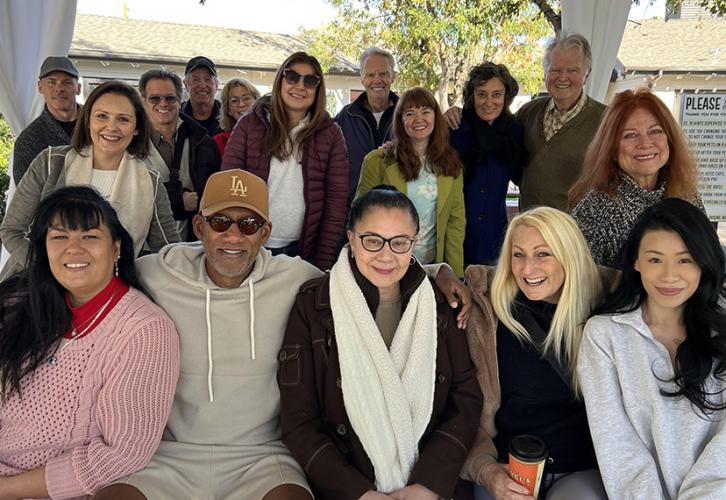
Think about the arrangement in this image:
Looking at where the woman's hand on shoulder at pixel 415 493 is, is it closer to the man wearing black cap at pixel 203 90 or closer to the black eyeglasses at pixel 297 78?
the black eyeglasses at pixel 297 78

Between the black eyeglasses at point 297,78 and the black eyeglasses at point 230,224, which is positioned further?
the black eyeglasses at point 297,78

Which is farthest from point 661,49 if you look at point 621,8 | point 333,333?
point 333,333

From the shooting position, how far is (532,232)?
8.05 ft

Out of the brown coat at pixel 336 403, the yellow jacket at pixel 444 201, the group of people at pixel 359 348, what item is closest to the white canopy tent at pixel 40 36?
the yellow jacket at pixel 444 201

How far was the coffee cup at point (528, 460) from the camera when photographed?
211 centimetres

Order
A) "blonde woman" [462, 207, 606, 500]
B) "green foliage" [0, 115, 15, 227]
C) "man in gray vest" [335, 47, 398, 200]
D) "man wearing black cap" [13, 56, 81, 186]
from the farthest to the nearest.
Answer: "green foliage" [0, 115, 15, 227], "man in gray vest" [335, 47, 398, 200], "man wearing black cap" [13, 56, 81, 186], "blonde woman" [462, 207, 606, 500]

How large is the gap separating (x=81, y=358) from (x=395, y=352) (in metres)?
1.26

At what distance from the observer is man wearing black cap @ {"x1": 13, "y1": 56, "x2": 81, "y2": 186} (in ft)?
11.5

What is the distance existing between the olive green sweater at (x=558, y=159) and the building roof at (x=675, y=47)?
15.1 meters

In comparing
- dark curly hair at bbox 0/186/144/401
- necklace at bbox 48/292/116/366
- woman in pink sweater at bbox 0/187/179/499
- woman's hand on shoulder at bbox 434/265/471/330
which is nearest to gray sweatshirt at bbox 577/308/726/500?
woman's hand on shoulder at bbox 434/265/471/330

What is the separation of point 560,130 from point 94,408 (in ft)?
11.2

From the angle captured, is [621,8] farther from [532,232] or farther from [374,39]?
[374,39]

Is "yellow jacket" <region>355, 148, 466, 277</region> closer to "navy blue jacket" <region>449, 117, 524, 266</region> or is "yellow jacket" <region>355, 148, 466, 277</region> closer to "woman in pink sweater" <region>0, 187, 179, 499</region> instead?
"navy blue jacket" <region>449, 117, 524, 266</region>

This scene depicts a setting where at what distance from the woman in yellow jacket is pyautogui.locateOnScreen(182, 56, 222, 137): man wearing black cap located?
1647 mm
